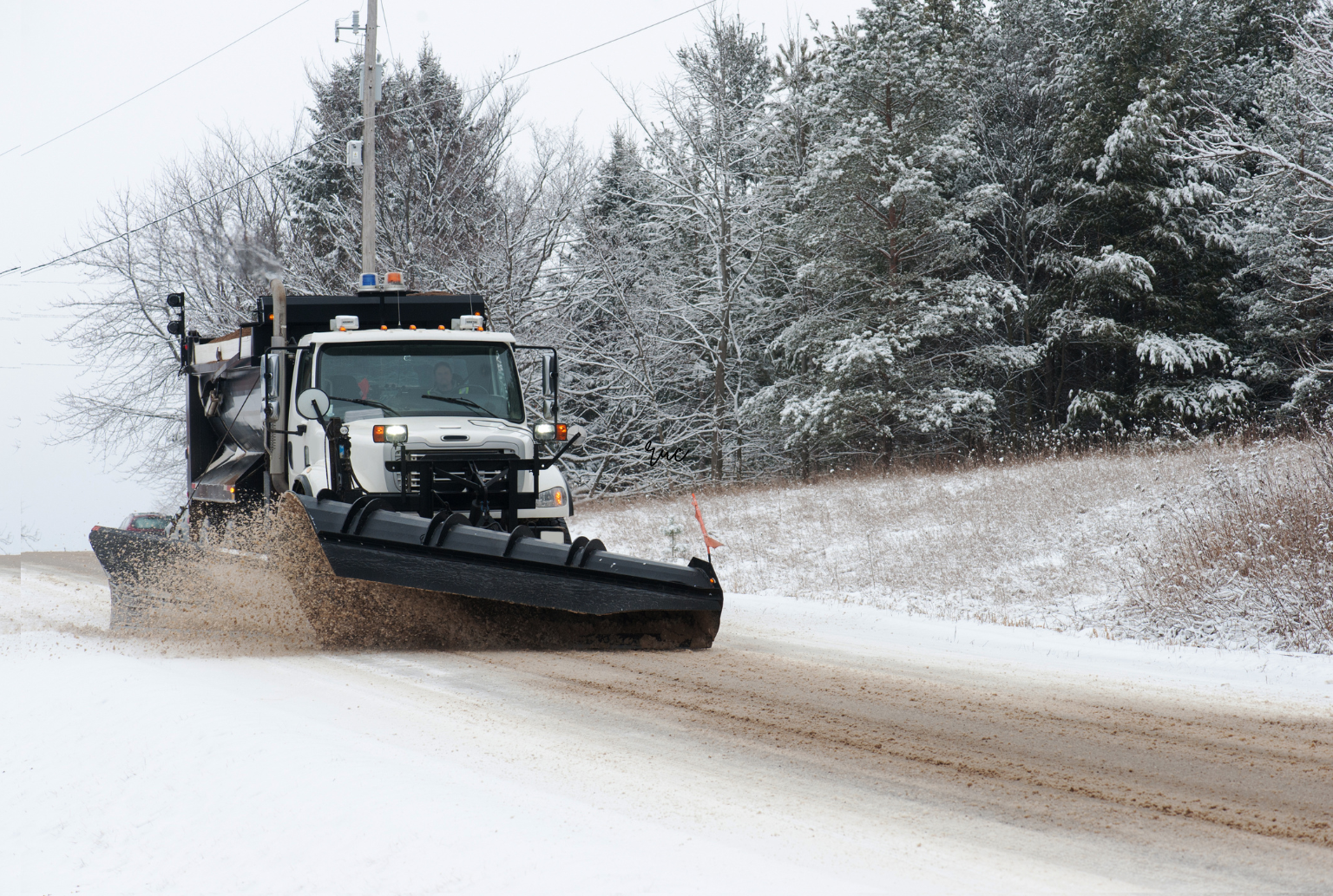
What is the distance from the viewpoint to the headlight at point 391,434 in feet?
25.6

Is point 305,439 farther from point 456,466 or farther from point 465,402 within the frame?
point 456,466

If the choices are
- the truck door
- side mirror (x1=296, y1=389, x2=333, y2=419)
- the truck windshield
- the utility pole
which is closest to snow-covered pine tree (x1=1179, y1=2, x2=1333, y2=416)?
the utility pole

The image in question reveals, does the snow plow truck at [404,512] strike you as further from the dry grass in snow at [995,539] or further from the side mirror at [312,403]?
the dry grass in snow at [995,539]

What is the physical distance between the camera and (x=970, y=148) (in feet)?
84.9

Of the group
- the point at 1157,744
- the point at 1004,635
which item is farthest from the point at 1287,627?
the point at 1157,744

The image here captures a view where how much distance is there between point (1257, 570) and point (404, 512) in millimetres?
6782

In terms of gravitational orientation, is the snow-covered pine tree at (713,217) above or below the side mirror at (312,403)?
above

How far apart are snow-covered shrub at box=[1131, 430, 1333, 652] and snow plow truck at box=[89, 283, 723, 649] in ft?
13.0

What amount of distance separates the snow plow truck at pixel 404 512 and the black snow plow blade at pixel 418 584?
13 millimetres

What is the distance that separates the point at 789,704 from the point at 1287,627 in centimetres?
418

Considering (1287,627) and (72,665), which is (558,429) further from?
(1287,627)

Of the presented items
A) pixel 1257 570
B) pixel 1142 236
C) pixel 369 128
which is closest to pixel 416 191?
pixel 369 128

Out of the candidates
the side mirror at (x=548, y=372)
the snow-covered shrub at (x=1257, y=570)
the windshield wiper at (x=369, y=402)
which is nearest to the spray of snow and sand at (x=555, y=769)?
the snow-covered shrub at (x=1257, y=570)

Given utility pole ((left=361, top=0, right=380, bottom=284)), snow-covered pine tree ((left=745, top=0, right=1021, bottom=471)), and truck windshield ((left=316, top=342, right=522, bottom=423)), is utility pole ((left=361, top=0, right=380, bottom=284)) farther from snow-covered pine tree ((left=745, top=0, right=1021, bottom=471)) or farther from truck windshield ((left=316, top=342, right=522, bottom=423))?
snow-covered pine tree ((left=745, top=0, right=1021, bottom=471))
